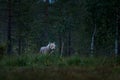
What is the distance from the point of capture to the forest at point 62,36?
15.1m

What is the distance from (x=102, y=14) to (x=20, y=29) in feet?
59.8

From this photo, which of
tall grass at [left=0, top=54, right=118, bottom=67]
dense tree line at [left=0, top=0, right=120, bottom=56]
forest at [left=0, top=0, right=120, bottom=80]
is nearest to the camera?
forest at [left=0, top=0, right=120, bottom=80]

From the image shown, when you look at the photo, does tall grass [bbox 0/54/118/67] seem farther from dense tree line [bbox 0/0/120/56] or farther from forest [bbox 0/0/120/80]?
dense tree line [bbox 0/0/120/56]

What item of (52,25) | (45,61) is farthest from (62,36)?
(45,61)

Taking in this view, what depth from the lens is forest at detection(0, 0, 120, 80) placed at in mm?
15059

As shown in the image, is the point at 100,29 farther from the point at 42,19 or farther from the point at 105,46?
the point at 42,19

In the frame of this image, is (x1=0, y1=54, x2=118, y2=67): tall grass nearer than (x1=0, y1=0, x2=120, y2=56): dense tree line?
Yes

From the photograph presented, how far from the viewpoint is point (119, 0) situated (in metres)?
22.4

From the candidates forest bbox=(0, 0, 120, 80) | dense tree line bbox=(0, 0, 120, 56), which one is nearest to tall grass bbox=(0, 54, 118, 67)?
forest bbox=(0, 0, 120, 80)

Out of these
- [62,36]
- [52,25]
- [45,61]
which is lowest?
[45,61]

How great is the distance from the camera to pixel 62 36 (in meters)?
48.3

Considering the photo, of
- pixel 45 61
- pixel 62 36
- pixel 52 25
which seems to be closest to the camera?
pixel 45 61

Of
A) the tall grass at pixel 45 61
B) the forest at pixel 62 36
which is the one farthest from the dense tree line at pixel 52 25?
the tall grass at pixel 45 61

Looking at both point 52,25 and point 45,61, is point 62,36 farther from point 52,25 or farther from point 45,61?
point 45,61
